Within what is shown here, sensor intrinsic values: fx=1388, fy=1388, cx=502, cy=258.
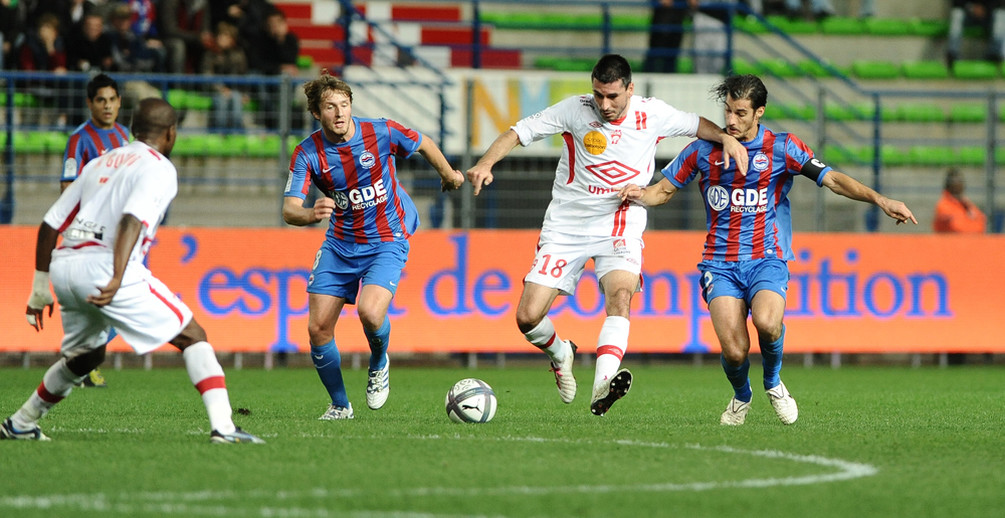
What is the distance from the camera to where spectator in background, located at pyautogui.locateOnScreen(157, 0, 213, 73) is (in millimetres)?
16938

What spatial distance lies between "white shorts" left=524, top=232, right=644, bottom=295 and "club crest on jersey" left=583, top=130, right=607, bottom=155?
0.53 m

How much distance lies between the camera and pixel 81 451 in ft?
20.7

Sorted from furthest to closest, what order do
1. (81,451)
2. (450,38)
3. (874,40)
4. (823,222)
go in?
(874,40) < (450,38) < (823,222) < (81,451)

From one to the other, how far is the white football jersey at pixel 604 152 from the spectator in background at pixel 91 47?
9.16 meters

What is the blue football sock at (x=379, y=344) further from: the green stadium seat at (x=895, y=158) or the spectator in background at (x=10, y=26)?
the green stadium seat at (x=895, y=158)

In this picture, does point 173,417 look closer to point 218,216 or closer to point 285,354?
point 285,354

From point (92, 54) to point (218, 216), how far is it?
2452mm

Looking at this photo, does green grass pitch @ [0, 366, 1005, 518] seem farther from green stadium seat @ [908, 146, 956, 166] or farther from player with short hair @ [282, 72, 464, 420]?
green stadium seat @ [908, 146, 956, 166]

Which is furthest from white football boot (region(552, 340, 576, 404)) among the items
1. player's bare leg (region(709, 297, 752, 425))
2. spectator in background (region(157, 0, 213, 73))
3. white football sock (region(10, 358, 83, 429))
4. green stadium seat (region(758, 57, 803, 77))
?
green stadium seat (region(758, 57, 803, 77))

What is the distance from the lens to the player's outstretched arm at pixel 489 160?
25.8ft

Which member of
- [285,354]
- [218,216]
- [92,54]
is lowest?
[285,354]

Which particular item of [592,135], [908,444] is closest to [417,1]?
[592,135]

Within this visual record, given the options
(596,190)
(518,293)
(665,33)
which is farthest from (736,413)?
(665,33)

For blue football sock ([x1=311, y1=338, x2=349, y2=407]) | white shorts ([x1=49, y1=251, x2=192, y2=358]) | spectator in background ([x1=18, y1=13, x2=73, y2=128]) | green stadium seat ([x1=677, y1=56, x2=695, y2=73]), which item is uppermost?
green stadium seat ([x1=677, y1=56, x2=695, y2=73])
